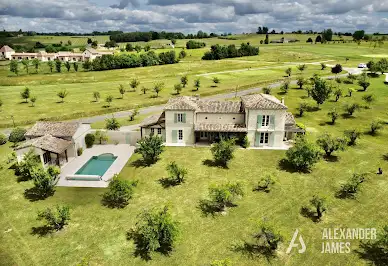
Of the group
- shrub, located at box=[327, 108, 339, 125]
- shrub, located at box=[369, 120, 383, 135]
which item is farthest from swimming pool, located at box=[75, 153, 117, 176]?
shrub, located at box=[369, 120, 383, 135]

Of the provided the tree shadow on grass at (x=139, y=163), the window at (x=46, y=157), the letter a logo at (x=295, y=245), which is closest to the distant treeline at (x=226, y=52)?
the tree shadow on grass at (x=139, y=163)

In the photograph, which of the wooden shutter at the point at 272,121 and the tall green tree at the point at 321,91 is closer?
the wooden shutter at the point at 272,121

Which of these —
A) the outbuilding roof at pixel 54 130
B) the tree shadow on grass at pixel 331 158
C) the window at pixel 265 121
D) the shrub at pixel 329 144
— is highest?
the window at pixel 265 121

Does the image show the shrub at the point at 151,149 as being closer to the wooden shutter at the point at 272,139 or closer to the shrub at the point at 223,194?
the shrub at the point at 223,194

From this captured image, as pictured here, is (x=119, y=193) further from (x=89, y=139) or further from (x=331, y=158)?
(x=331, y=158)

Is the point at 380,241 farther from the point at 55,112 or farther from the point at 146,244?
the point at 55,112

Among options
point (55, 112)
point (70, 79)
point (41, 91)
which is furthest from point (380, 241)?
point (70, 79)
